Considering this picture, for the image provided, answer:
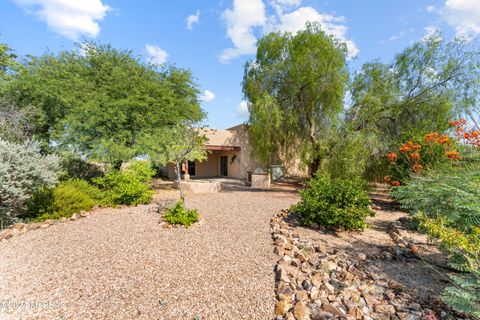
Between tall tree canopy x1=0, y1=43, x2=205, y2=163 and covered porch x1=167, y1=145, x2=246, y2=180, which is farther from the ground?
tall tree canopy x1=0, y1=43, x2=205, y2=163

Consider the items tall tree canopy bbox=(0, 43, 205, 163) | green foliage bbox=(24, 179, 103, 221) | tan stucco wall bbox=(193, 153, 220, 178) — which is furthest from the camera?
tan stucco wall bbox=(193, 153, 220, 178)

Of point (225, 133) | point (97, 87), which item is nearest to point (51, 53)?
point (97, 87)

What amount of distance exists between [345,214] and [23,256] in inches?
265

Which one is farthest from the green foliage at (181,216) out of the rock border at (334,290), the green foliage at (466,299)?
the green foliage at (466,299)

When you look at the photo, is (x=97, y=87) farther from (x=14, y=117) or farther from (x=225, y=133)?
(x=225, y=133)

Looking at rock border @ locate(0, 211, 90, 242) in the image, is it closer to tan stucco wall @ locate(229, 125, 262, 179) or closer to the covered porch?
the covered porch

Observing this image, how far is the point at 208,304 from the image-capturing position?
9.32ft

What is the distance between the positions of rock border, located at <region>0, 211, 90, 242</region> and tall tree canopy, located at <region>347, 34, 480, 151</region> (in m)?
11.2

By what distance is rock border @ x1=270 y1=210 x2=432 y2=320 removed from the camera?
277cm

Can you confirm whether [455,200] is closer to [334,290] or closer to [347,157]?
[334,290]

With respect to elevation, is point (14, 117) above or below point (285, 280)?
above

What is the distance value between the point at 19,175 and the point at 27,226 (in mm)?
1282

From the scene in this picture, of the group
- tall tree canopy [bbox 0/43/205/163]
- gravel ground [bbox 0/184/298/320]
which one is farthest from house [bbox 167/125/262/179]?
gravel ground [bbox 0/184/298/320]

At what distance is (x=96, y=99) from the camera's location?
Answer: 9664 millimetres
